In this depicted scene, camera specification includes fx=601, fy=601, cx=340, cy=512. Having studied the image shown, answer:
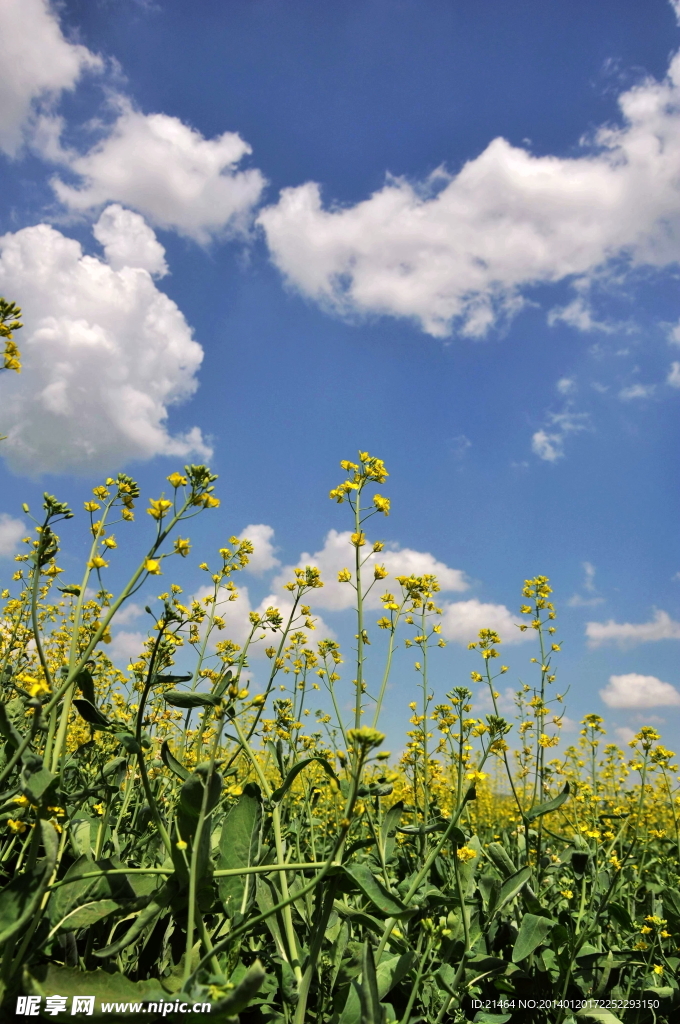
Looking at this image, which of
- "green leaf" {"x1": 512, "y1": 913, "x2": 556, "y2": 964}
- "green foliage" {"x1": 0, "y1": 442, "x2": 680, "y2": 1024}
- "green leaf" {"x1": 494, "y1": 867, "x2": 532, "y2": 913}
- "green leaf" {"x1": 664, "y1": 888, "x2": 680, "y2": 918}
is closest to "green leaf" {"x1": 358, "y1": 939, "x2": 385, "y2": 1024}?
"green foliage" {"x1": 0, "y1": 442, "x2": 680, "y2": 1024}

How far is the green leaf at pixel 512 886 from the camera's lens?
298 cm

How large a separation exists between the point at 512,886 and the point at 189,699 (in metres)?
1.99

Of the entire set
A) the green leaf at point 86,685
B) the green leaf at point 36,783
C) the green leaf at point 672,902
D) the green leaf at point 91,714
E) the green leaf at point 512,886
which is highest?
the green leaf at point 86,685

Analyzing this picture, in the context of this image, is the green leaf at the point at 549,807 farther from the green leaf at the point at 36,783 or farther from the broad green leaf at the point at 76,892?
the green leaf at the point at 36,783

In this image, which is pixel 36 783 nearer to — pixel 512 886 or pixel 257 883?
pixel 257 883

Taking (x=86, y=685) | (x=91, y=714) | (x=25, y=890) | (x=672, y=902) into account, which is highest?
(x=86, y=685)

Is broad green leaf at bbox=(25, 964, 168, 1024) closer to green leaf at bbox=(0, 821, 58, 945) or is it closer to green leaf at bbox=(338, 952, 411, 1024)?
green leaf at bbox=(0, 821, 58, 945)

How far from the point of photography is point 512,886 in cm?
301

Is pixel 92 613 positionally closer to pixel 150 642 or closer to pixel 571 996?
pixel 150 642

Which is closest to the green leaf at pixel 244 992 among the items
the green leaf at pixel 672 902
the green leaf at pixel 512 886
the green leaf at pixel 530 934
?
the green leaf at pixel 530 934

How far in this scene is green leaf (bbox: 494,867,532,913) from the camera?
117 inches

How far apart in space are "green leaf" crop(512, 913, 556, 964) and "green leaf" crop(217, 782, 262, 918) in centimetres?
137

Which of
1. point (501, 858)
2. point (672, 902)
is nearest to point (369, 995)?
point (501, 858)

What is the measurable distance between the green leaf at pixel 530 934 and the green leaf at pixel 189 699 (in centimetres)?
193
